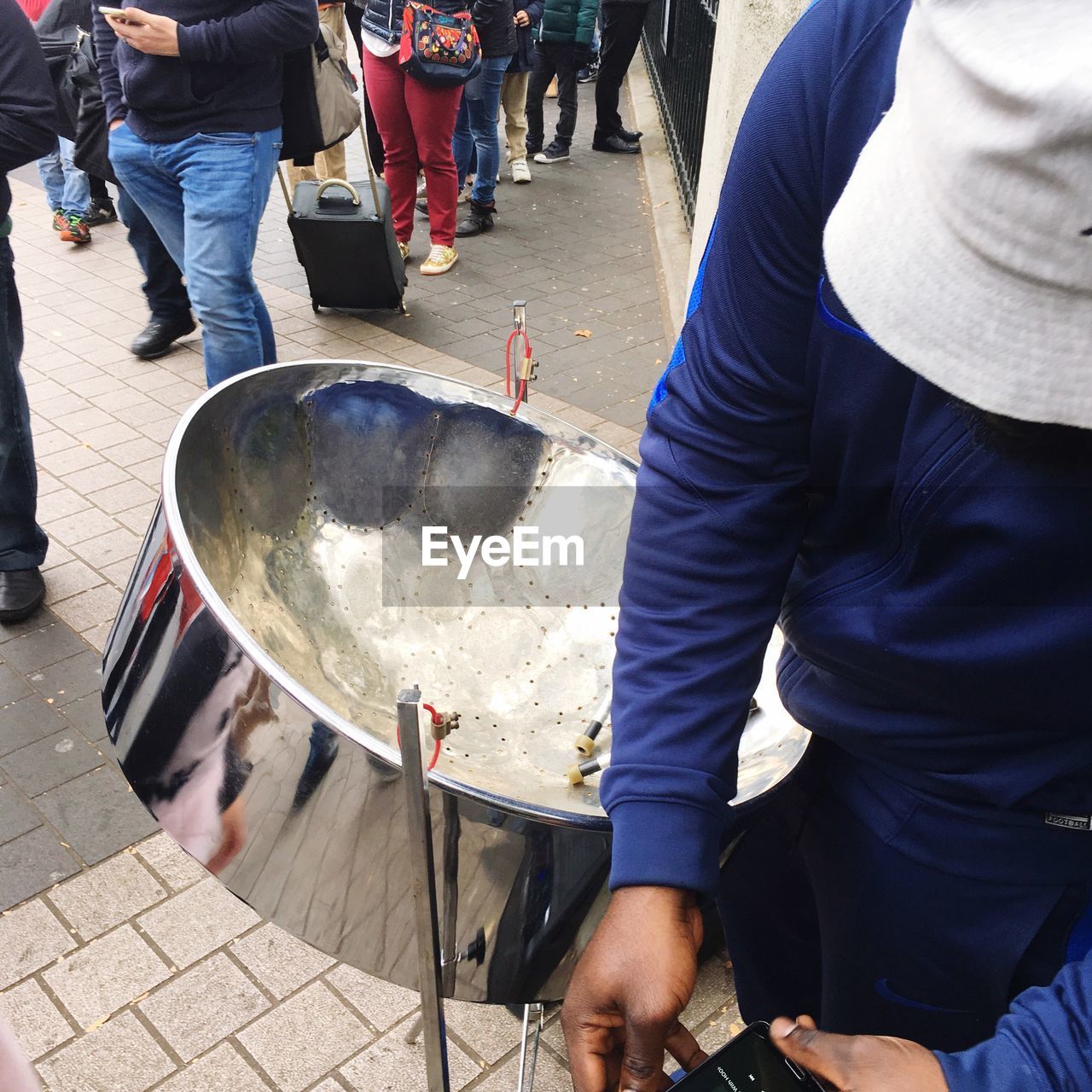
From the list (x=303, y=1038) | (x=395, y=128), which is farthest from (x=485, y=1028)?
(x=395, y=128)

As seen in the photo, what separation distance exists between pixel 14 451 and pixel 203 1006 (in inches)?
55.4

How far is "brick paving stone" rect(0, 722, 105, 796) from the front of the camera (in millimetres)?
2168

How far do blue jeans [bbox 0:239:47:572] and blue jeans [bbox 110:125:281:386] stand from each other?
50 centimetres

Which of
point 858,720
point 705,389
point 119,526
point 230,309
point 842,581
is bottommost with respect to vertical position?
point 119,526

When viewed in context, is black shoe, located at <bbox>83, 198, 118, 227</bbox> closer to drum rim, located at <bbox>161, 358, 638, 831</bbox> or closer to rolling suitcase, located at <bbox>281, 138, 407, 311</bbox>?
rolling suitcase, located at <bbox>281, 138, 407, 311</bbox>

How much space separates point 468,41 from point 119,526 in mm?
2390

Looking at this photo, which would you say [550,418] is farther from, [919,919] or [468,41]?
[468,41]

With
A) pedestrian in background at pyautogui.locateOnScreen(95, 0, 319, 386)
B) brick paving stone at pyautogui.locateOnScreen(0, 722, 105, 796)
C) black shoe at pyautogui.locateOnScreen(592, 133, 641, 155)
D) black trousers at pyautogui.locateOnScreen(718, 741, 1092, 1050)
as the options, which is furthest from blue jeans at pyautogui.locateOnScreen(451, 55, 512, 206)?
black trousers at pyautogui.locateOnScreen(718, 741, 1092, 1050)

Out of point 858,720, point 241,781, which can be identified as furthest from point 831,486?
point 241,781

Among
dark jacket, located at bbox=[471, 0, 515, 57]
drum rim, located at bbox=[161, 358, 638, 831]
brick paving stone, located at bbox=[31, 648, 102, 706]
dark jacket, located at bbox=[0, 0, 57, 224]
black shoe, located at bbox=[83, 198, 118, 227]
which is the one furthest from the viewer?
black shoe, located at bbox=[83, 198, 118, 227]

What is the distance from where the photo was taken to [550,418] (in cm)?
152

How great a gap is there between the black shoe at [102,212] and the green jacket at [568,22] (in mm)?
2715

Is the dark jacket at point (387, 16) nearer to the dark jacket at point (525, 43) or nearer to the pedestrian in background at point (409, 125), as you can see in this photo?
the pedestrian in background at point (409, 125)

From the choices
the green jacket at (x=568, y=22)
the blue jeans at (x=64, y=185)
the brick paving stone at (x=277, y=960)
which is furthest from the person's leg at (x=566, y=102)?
the brick paving stone at (x=277, y=960)
